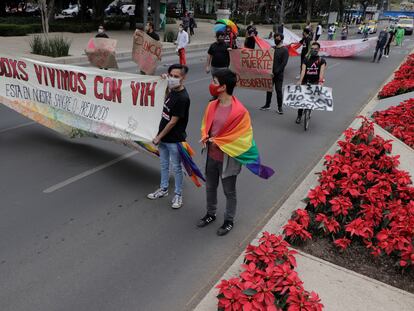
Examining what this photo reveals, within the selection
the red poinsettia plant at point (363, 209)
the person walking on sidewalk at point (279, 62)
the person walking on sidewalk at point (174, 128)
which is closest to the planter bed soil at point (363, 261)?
the red poinsettia plant at point (363, 209)

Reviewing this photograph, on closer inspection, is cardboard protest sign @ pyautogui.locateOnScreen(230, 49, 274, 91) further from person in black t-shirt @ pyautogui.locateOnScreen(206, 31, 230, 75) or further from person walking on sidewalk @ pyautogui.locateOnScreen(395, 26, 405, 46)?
person walking on sidewalk @ pyautogui.locateOnScreen(395, 26, 405, 46)

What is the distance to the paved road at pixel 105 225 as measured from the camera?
384cm

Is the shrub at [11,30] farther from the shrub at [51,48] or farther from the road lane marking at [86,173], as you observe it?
the road lane marking at [86,173]

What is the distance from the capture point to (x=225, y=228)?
4895 mm

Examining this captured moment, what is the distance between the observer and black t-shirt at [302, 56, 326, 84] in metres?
9.36

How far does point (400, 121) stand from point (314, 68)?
85.6 inches

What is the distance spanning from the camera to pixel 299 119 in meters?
10.0

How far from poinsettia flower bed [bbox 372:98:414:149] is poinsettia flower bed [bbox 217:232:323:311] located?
5.77 m

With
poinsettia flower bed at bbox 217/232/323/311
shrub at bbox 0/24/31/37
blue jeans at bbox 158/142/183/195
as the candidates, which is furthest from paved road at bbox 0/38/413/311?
shrub at bbox 0/24/31/37

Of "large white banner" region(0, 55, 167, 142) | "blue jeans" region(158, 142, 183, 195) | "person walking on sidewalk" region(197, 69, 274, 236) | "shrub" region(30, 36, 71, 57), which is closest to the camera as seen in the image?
"person walking on sidewalk" region(197, 69, 274, 236)

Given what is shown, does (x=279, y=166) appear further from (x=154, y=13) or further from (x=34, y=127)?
(x=154, y=13)

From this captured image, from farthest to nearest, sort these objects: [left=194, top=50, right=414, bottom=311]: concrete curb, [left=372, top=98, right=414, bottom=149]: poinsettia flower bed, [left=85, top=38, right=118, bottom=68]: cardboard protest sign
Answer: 1. [left=85, top=38, right=118, bottom=68]: cardboard protest sign
2. [left=372, top=98, right=414, bottom=149]: poinsettia flower bed
3. [left=194, top=50, right=414, bottom=311]: concrete curb

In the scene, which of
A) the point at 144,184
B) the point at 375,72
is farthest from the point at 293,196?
the point at 375,72

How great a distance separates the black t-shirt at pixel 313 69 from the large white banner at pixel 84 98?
4.92 meters
